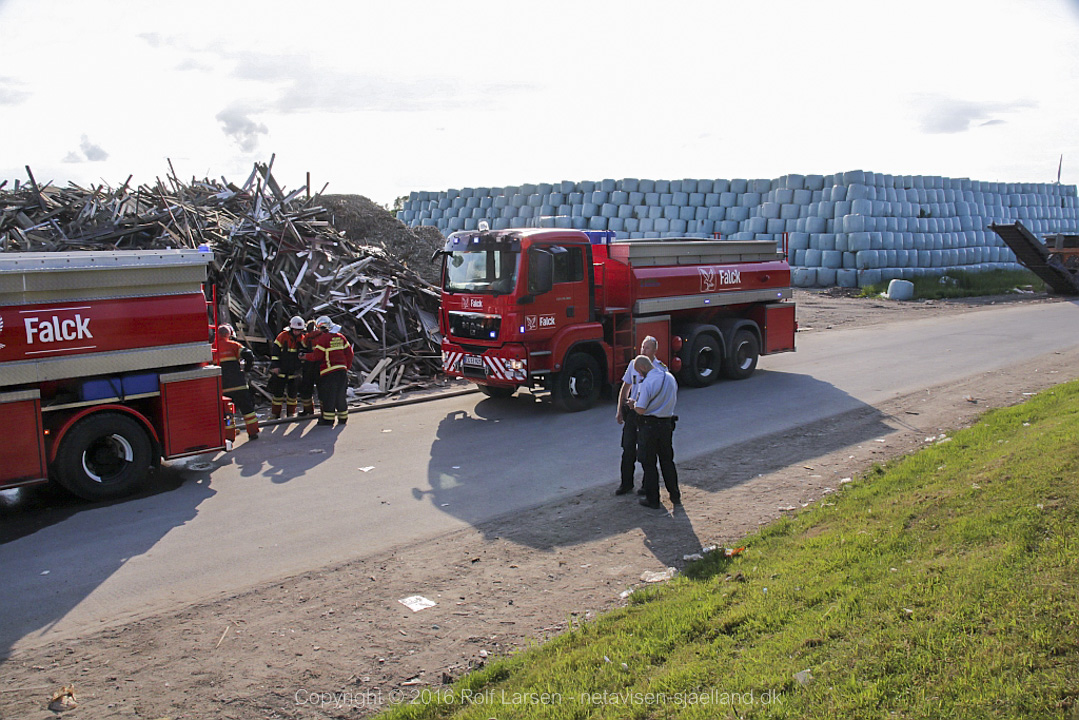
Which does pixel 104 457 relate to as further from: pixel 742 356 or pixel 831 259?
pixel 831 259

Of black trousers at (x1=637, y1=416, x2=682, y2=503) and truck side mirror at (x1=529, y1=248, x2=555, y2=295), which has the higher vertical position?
truck side mirror at (x1=529, y1=248, x2=555, y2=295)

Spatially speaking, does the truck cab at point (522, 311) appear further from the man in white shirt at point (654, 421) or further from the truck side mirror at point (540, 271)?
the man in white shirt at point (654, 421)

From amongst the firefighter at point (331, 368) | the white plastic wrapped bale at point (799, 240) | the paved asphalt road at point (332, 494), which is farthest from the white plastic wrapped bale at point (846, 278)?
the firefighter at point (331, 368)

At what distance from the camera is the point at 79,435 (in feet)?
28.0

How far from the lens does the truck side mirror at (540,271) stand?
11.8 metres

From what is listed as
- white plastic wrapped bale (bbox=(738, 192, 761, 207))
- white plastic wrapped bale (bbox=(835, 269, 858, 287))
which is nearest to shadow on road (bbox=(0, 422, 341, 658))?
white plastic wrapped bale (bbox=(835, 269, 858, 287))

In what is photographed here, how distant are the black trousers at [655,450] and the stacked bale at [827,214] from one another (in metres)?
22.0

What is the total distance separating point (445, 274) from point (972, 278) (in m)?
27.5

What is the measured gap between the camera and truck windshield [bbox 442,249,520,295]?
11.8 meters

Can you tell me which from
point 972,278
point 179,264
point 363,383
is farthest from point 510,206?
point 179,264

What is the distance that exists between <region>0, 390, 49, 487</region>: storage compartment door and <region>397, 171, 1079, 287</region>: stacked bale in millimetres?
23912

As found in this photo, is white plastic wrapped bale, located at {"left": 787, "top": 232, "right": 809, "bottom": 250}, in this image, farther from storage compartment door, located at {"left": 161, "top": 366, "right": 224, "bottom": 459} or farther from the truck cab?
storage compartment door, located at {"left": 161, "top": 366, "right": 224, "bottom": 459}

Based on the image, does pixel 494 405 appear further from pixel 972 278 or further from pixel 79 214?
pixel 972 278

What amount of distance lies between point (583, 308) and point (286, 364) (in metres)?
4.57
